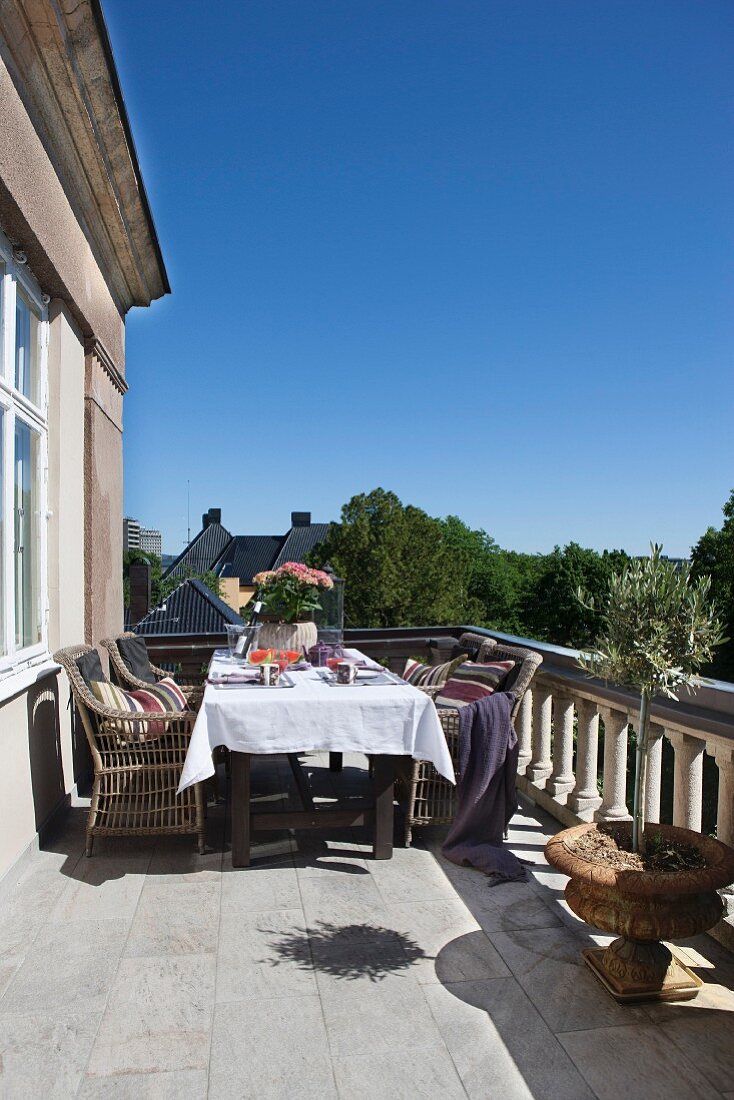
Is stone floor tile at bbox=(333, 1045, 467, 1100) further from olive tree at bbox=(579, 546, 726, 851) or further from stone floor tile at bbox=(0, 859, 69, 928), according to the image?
stone floor tile at bbox=(0, 859, 69, 928)

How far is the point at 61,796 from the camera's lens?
3.82 m

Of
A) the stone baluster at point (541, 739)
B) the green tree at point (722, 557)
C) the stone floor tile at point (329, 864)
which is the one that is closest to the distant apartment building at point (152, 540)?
the green tree at point (722, 557)

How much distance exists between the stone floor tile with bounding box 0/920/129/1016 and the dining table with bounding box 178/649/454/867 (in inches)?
23.6

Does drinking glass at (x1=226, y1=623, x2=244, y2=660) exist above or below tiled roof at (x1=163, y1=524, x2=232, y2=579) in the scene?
below

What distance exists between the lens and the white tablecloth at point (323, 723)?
313cm

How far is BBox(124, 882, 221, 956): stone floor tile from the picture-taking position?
99.0 inches

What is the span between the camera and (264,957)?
245 centimetres

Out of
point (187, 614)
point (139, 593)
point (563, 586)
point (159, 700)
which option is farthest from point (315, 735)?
point (563, 586)

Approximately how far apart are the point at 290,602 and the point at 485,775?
65.5 inches

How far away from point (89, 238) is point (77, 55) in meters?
1.21

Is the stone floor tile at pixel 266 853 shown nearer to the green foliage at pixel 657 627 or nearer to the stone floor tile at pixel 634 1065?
the stone floor tile at pixel 634 1065

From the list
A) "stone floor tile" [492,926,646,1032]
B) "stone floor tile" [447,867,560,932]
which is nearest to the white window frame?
"stone floor tile" [447,867,560,932]

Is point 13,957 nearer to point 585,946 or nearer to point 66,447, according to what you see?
point 585,946

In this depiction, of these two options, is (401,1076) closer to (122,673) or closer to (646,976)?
(646,976)
